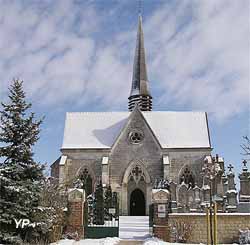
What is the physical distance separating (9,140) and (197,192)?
16.4m

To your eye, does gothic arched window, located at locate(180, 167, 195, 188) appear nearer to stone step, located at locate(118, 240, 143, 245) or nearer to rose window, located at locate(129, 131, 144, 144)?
rose window, located at locate(129, 131, 144, 144)

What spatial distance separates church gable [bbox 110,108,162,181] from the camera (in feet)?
118

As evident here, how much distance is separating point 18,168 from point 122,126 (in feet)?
80.5

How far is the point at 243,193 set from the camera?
23.9 metres

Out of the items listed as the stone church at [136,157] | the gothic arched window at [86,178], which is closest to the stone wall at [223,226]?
the stone church at [136,157]

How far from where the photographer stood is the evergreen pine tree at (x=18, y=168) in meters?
13.9

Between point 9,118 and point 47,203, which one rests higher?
point 9,118

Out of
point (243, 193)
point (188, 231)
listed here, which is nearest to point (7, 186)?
point (188, 231)

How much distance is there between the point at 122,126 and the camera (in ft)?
127

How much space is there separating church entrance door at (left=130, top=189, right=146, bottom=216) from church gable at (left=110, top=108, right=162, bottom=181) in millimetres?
1933

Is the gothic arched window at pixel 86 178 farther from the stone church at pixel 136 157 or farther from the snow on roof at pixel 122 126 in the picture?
the snow on roof at pixel 122 126

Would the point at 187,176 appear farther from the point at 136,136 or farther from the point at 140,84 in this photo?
the point at 140,84

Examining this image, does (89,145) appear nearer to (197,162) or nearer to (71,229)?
(197,162)

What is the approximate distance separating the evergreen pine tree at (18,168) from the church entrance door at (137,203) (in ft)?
72.4
